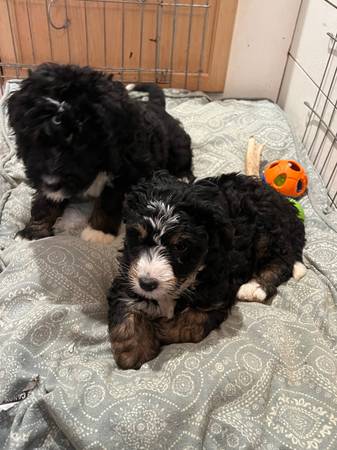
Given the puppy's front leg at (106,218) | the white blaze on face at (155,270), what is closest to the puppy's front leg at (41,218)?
the puppy's front leg at (106,218)

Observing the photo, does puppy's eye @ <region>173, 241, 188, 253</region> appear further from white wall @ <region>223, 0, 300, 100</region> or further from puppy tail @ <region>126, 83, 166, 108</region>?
white wall @ <region>223, 0, 300, 100</region>

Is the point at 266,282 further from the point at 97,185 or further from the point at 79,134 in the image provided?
the point at 79,134

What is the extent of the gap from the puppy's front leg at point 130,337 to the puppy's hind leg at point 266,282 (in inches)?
20.9

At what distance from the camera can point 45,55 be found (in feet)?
12.8

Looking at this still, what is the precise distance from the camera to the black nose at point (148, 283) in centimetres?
Result: 158

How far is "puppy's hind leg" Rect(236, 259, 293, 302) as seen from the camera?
7.18ft

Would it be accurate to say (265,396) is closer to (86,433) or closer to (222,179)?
(86,433)

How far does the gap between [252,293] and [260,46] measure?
2590 millimetres

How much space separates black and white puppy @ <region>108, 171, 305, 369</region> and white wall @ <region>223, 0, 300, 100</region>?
203 centimetres

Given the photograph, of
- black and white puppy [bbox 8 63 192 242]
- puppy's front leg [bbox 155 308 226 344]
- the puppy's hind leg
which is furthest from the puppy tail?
puppy's front leg [bbox 155 308 226 344]

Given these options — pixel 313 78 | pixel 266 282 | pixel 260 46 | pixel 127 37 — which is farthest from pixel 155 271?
pixel 260 46

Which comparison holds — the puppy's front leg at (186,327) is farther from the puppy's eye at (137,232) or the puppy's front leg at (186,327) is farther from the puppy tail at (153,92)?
the puppy tail at (153,92)

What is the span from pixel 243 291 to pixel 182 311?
1.35ft

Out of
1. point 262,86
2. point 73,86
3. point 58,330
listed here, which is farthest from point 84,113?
point 262,86
